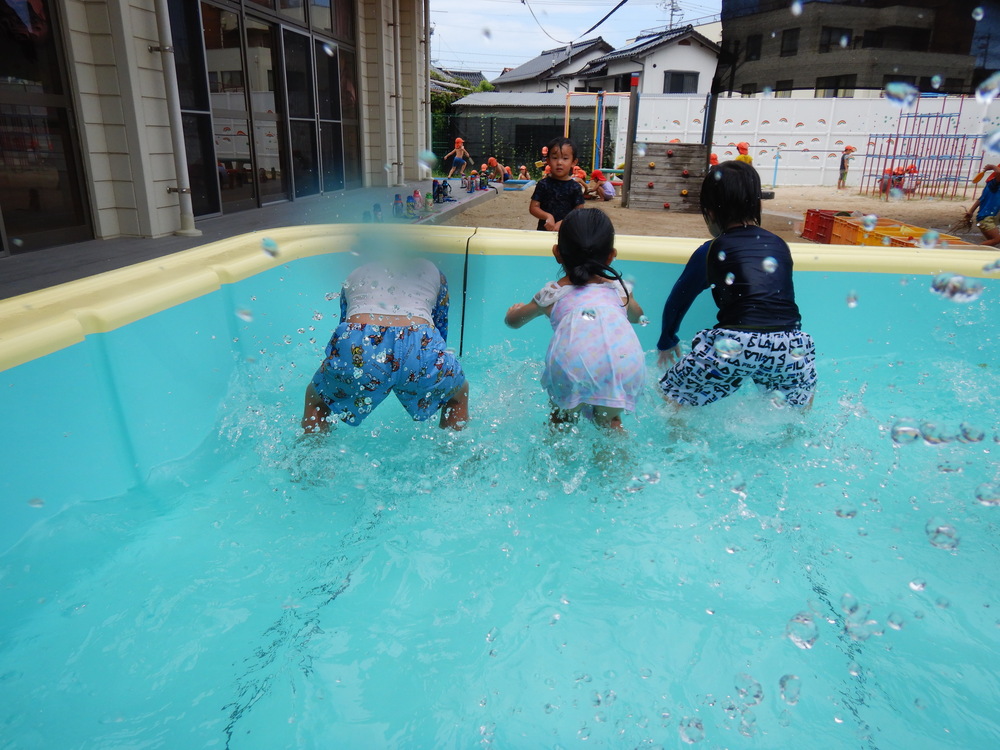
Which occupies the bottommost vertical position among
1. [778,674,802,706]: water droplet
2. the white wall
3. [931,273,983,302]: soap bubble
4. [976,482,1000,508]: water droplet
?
[778,674,802,706]: water droplet

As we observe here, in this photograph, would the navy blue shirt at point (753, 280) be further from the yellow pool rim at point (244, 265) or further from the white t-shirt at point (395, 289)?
the white t-shirt at point (395, 289)

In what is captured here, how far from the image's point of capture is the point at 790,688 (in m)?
1.59

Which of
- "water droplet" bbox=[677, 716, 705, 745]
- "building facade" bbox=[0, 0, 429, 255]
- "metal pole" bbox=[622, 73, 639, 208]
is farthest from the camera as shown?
"metal pole" bbox=[622, 73, 639, 208]

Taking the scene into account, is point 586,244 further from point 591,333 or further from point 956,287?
point 956,287

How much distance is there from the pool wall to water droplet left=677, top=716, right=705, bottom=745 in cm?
182

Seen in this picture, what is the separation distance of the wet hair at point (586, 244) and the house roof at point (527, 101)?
20346mm

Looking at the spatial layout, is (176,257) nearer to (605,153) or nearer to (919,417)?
(919,417)

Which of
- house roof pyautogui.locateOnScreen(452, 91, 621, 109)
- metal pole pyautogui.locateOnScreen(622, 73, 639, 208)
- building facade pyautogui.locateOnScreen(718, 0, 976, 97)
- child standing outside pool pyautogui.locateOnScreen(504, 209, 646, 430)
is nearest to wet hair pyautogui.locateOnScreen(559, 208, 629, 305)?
child standing outside pool pyautogui.locateOnScreen(504, 209, 646, 430)

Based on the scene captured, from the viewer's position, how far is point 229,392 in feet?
8.88

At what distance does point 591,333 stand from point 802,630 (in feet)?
3.54

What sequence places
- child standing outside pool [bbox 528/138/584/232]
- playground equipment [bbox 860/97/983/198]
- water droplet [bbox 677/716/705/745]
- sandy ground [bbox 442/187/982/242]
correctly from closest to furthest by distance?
water droplet [bbox 677/716/705/745], child standing outside pool [bbox 528/138/584/232], sandy ground [bbox 442/187/982/242], playground equipment [bbox 860/97/983/198]

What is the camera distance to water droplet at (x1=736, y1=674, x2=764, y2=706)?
61.1 inches

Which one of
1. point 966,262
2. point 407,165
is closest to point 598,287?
point 966,262

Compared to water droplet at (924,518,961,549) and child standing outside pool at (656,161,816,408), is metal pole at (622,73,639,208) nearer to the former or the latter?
child standing outside pool at (656,161,816,408)
